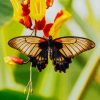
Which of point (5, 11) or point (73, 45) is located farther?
point (5, 11)

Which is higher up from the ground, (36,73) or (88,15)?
(88,15)

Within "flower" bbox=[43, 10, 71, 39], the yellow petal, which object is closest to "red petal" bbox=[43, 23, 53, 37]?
"flower" bbox=[43, 10, 71, 39]

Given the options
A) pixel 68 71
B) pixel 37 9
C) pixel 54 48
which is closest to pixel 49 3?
pixel 37 9

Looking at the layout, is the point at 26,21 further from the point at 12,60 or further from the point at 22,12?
the point at 12,60

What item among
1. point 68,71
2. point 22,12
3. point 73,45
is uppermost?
point 22,12

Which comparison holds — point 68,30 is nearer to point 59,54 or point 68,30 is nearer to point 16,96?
point 59,54

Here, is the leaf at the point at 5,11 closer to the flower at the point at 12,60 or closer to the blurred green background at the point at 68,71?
the blurred green background at the point at 68,71

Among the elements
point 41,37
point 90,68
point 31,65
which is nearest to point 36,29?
point 41,37

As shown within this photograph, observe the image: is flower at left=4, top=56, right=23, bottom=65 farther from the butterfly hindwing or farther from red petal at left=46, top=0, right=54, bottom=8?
red petal at left=46, top=0, right=54, bottom=8
